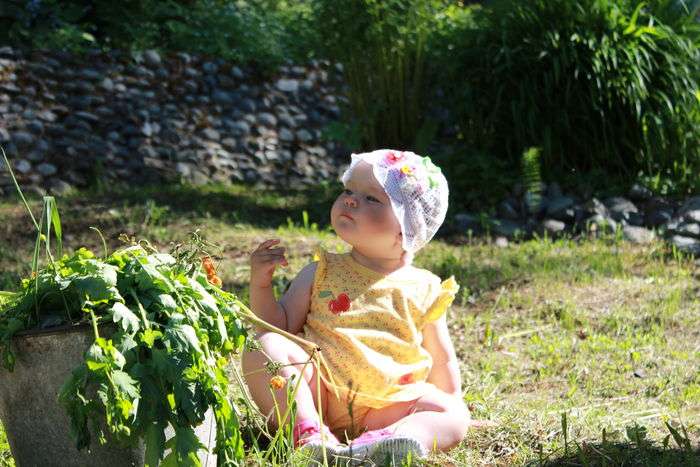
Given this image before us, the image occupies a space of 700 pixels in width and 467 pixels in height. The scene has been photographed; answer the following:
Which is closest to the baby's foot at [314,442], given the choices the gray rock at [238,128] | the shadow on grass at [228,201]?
the shadow on grass at [228,201]

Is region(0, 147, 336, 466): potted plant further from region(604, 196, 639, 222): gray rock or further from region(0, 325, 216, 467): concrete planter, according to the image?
region(604, 196, 639, 222): gray rock

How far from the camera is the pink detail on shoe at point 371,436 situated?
265cm

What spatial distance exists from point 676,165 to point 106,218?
13.8ft

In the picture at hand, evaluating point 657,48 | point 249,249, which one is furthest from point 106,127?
point 657,48

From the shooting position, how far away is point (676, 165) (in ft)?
24.5

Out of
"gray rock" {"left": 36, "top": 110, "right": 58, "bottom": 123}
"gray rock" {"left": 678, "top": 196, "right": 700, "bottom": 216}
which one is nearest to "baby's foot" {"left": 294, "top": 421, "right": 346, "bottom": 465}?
"gray rock" {"left": 678, "top": 196, "right": 700, "bottom": 216}

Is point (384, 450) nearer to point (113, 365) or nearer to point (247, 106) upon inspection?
point (113, 365)

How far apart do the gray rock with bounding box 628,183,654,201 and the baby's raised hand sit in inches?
196

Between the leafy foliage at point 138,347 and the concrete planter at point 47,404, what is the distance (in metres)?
0.05

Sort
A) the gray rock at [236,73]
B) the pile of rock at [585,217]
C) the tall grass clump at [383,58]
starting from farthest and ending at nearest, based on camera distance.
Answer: the gray rock at [236,73] → the tall grass clump at [383,58] → the pile of rock at [585,217]

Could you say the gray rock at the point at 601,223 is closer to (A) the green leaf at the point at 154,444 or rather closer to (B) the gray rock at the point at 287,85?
(B) the gray rock at the point at 287,85

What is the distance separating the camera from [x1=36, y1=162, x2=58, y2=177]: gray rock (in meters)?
7.72

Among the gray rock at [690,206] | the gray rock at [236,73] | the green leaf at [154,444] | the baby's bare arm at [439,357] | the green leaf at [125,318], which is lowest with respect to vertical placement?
the gray rock at [690,206]

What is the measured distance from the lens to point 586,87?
732 centimetres
